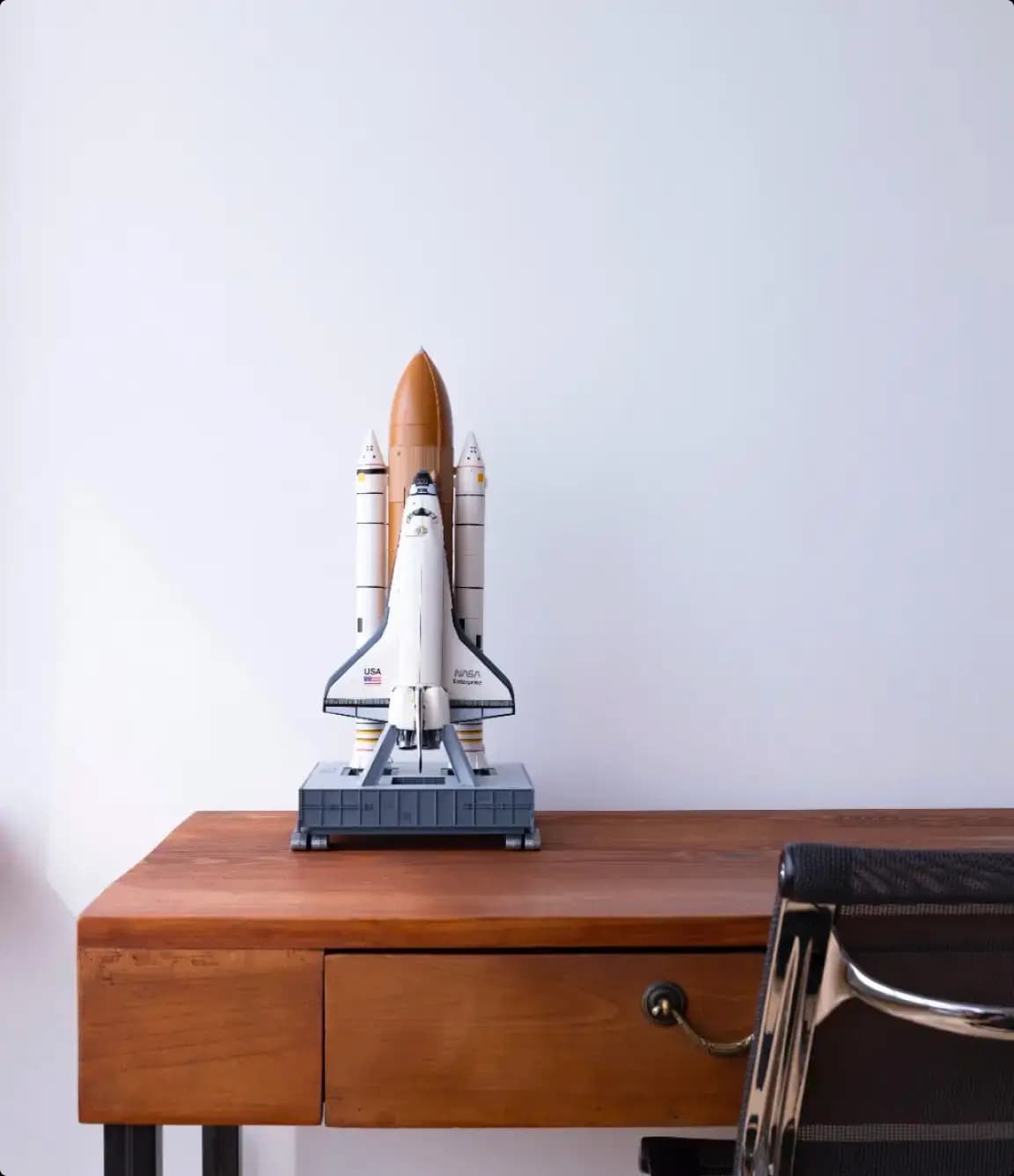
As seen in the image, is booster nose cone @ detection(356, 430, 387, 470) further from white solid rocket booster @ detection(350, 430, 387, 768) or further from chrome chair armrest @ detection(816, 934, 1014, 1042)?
chrome chair armrest @ detection(816, 934, 1014, 1042)

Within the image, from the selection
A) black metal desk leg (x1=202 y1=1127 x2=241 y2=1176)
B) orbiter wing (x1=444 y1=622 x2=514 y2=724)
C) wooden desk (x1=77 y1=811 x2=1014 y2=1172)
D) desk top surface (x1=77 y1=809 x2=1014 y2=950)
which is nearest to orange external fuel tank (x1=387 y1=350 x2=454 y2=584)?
orbiter wing (x1=444 y1=622 x2=514 y2=724)

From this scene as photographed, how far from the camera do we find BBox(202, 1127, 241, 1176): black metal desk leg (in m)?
1.31

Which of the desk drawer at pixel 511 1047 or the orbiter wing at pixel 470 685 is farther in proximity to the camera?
the orbiter wing at pixel 470 685

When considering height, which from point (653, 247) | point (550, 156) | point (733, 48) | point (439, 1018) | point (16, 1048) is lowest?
point (16, 1048)

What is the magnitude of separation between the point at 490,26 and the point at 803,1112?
137 cm

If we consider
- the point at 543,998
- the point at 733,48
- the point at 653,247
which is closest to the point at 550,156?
the point at 653,247

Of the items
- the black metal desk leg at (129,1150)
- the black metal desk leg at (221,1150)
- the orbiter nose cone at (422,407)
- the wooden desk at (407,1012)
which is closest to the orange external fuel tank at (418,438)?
the orbiter nose cone at (422,407)

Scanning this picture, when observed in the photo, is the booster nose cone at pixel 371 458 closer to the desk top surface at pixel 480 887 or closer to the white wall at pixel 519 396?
the white wall at pixel 519 396

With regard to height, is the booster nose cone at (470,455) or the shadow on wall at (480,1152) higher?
the booster nose cone at (470,455)

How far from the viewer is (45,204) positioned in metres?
1.41

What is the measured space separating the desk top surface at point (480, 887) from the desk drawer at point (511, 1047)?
0.02 meters

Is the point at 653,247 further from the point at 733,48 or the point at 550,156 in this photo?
the point at 733,48

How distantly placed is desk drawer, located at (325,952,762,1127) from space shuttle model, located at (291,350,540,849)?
25cm

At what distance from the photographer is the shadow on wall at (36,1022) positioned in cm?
141
